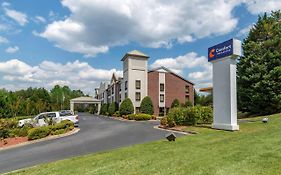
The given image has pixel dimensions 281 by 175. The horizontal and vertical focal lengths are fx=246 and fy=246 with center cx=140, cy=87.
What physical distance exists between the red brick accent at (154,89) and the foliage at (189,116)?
24.4 m

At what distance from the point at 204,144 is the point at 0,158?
29.8 feet

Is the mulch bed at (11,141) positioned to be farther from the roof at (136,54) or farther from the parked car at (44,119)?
the roof at (136,54)

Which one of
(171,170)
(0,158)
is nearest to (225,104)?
(171,170)

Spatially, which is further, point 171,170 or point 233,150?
point 233,150

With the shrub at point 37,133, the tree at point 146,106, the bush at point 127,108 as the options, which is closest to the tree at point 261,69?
the tree at point 146,106

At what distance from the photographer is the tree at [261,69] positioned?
23875mm

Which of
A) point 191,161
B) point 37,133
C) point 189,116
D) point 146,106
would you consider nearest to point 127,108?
point 146,106

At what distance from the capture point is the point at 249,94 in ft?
81.9

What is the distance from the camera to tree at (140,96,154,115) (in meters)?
39.6

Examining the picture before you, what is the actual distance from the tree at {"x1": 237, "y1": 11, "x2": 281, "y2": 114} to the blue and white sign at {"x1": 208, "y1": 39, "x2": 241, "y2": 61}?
10.8 meters

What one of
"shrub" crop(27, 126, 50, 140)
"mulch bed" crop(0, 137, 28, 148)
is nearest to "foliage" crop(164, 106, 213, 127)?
"shrub" crop(27, 126, 50, 140)

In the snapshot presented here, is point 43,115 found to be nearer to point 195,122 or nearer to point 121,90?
point 195,122

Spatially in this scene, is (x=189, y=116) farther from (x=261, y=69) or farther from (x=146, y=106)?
(x=146, y=106)

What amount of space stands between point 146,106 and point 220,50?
25582mm
